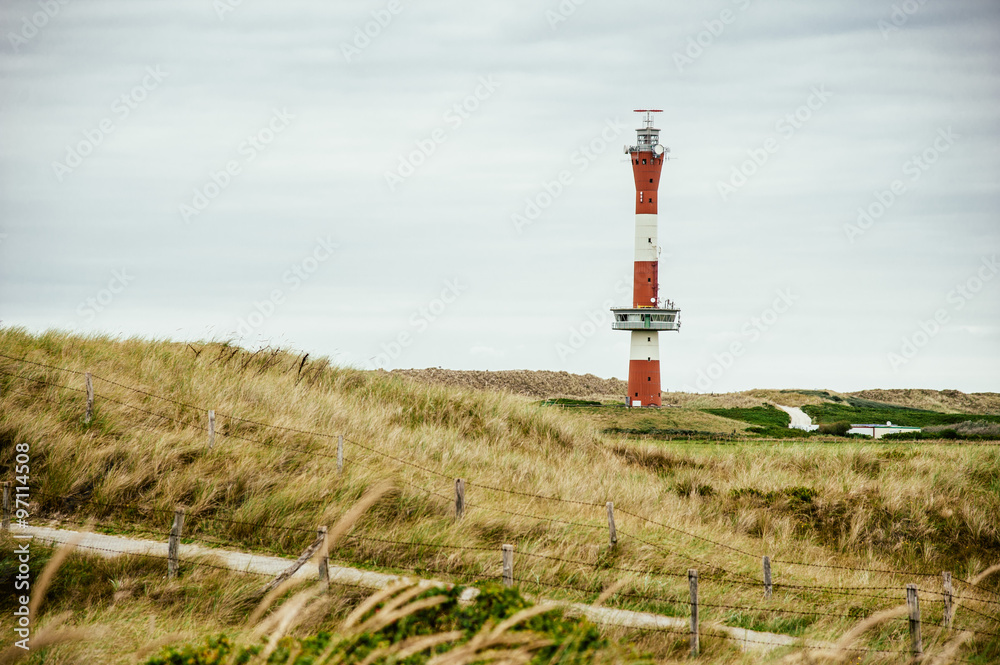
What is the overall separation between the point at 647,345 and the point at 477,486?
34274 mm

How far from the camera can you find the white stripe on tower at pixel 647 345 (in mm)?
48156

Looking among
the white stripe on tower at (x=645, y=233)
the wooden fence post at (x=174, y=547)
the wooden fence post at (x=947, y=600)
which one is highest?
the white stripe on tower at (x=645, y=233)

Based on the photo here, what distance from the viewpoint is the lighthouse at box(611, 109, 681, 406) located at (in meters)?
47.3

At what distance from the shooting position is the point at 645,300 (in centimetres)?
4775

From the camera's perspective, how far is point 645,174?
47.7 metres

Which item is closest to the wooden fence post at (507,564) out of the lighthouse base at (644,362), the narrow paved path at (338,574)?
the narrow paved path at (338,574)

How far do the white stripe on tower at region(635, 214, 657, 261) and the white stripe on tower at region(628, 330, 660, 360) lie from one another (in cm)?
510

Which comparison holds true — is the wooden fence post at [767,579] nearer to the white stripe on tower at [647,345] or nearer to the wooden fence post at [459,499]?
the wooden fence post at [459,499]

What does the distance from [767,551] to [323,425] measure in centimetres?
1027

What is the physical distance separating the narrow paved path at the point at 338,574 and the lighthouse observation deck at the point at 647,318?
37.7 metres

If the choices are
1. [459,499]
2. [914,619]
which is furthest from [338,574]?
[914,619]

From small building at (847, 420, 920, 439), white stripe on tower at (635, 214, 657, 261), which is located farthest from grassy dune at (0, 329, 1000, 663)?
white stripe on tower at (635, 214, 657, 261)

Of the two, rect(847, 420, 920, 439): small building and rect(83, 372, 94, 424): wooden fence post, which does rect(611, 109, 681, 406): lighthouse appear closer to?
rect(847, 420, 920, 439): small building

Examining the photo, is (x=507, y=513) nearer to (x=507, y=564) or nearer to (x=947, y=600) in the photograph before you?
(x=507, y=564)
